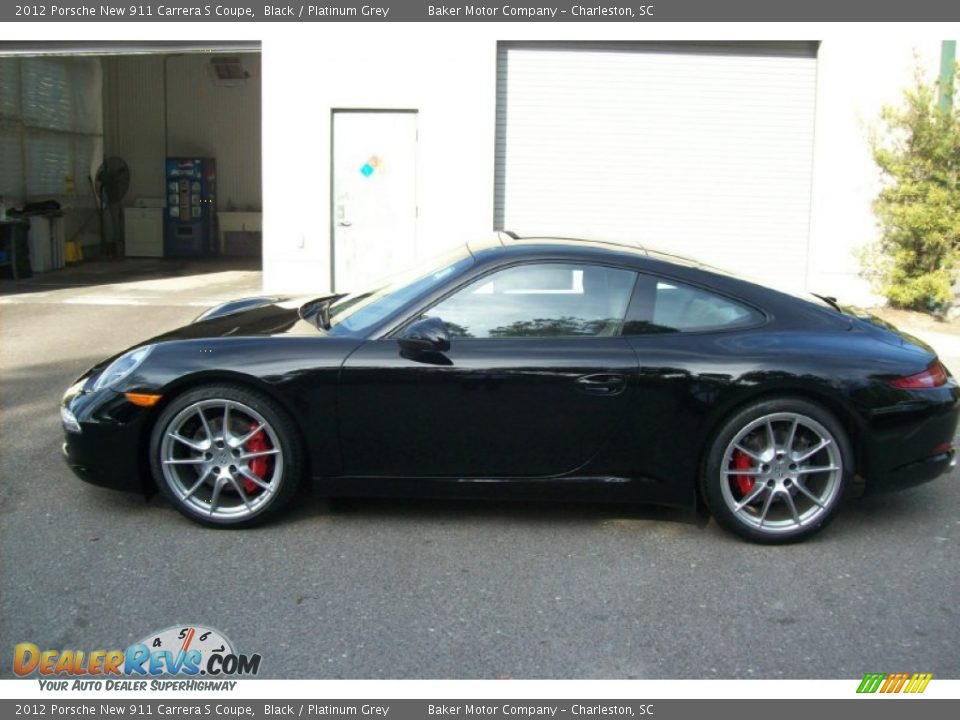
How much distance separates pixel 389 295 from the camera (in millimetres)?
5051

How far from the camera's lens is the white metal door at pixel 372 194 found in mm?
11617

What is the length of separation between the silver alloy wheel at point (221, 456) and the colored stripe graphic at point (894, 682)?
8.48 ft

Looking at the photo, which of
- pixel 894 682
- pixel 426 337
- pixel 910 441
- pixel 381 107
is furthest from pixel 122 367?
pixel 381 107

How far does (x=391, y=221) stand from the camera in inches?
464

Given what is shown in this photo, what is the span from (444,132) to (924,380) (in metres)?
7.72

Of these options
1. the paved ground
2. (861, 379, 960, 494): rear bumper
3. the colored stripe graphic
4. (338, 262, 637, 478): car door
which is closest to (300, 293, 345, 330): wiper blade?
(338, 262, 637, 478): car door

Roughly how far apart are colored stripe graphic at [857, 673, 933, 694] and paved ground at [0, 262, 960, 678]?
5 cm

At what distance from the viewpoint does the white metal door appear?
457 inches

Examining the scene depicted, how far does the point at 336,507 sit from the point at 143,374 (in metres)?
1.15

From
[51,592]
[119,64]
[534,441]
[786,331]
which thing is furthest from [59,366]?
[119,64]

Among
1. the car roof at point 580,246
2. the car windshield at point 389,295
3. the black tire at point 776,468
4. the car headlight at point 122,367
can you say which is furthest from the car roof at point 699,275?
the car headlight at point 122,367

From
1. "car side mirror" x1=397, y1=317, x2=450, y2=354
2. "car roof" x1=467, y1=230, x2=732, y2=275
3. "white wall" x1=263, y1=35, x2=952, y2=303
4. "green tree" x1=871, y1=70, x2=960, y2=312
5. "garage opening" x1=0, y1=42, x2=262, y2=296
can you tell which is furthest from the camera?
"garage opening" x1=0, y1=42, x2=262, y2=296

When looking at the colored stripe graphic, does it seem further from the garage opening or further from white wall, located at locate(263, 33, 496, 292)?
the garage opening

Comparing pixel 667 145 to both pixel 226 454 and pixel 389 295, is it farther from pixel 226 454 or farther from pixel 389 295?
pixel 226 454
